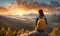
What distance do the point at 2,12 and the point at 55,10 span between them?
4.22 ft

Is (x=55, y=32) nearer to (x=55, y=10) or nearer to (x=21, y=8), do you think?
(x=55, y=10)

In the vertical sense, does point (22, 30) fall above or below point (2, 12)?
below

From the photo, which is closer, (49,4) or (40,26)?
(40,26)

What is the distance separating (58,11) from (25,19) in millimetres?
815

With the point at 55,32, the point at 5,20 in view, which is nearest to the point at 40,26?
the point at 55,32

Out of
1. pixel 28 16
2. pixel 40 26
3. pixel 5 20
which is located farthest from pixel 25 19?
pixel 40 26

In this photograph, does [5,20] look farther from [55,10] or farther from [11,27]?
[55,10]

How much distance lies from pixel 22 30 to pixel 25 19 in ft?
0.95

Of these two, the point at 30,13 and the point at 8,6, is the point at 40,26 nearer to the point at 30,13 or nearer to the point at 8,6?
the point at 30,13

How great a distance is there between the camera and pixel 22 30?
5.46 m

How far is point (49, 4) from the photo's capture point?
5590 millimetres

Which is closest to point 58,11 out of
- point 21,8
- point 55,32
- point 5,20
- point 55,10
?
point 55,10

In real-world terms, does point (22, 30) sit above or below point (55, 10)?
below

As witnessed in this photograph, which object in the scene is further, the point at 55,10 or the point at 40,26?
the point at 55,10
